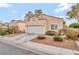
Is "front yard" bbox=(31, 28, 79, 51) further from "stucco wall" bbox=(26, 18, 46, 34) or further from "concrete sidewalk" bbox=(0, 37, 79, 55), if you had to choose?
"stucco wall" bbox=(26, 18, 46, 34)

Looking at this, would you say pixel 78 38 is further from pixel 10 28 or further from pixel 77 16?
pixel 10 28

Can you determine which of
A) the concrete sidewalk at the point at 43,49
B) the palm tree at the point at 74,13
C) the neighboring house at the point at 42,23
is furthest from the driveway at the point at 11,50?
the palm tree at the point at 74,13

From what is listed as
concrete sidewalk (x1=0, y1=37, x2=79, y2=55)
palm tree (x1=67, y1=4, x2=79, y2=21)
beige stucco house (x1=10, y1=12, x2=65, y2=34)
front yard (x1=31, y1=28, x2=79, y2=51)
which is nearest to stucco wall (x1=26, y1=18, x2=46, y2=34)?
beige stucco house (x1=10, y1=12, x2=65, y2=34)

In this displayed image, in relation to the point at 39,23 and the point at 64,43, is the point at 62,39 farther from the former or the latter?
the point at 39,23

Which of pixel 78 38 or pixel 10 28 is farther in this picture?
pixel 10 28

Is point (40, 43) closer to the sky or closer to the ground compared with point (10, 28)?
closer to the ground

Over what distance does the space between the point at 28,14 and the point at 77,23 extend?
1.05 m

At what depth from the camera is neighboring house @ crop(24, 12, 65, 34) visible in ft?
13.5

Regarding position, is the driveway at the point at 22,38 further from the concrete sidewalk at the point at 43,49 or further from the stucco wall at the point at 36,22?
the stucco wall at the point at 36,22

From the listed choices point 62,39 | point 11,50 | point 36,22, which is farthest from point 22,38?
point 62,39

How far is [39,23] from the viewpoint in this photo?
4203 millimetres

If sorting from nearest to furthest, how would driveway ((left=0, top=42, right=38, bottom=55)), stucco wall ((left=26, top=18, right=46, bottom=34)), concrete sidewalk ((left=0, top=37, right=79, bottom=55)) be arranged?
1. concrete sidewalk ((left=0, top=37, right=79, bottom=55))
2. driveway ((left=0, top=42, right=38, bottom=55))
3. stucco wall ((left=26, top=18, right=46, bottom=34))

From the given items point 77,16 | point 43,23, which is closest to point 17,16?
point 43,23

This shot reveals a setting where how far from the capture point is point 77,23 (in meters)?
4.09
